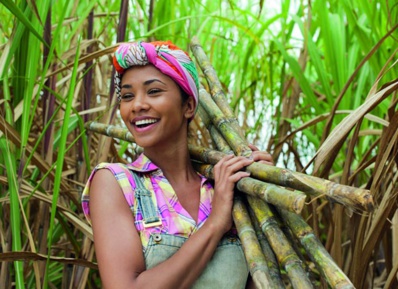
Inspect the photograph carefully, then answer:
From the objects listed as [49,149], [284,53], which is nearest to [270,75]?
[284,53]

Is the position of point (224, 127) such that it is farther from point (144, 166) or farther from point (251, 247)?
point (251, 247)

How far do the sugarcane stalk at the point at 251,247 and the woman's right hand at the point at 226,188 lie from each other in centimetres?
2

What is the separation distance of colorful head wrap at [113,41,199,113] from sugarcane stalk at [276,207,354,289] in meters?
0.29

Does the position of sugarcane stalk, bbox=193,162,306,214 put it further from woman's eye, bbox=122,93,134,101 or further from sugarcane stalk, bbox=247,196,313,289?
woman's eye, bbox=122,93,134,101

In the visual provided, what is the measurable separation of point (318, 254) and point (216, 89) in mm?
498

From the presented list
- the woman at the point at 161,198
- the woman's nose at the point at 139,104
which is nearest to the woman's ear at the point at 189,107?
Answer: the woman at the point at 161,198

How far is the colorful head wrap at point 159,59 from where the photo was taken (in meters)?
1.11

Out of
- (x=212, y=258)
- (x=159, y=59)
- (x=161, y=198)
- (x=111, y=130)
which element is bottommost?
(x=212, y=258)

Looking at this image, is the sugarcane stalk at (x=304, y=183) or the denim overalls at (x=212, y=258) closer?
the sugarcane stalk at (x=304, y=183)

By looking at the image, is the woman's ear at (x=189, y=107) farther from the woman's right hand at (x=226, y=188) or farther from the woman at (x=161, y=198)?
the woman's right hand at (x=226, y=188)

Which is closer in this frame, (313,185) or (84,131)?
(313,185)

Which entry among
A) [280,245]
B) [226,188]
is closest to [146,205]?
[226,188]

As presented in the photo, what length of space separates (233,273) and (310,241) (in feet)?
0.64

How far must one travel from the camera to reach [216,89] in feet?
4.31
